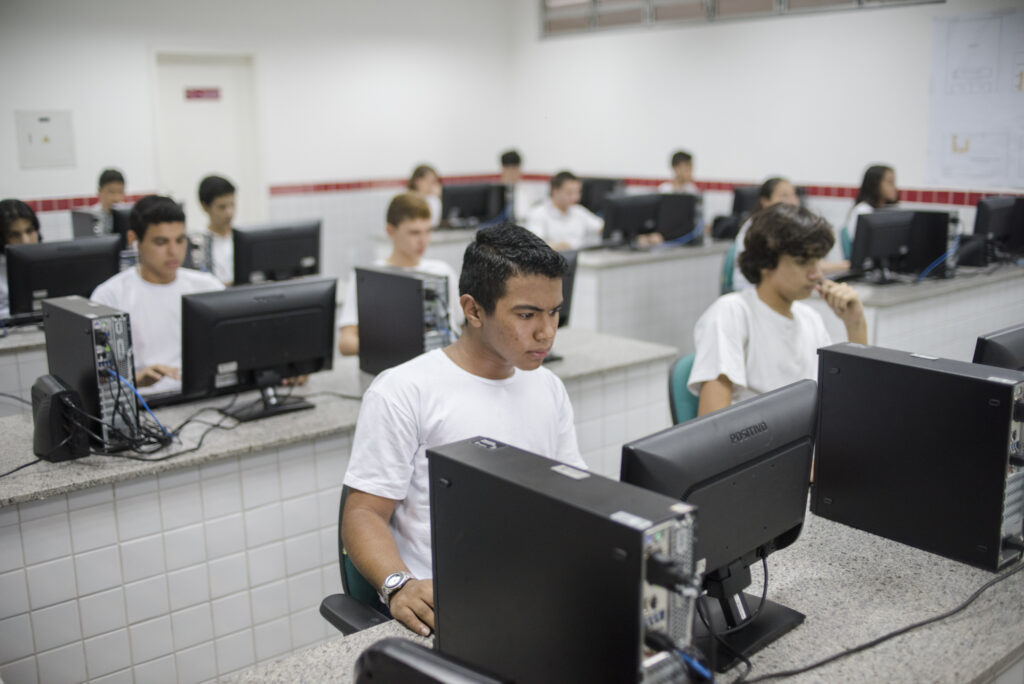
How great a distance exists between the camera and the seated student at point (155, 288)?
321 cm

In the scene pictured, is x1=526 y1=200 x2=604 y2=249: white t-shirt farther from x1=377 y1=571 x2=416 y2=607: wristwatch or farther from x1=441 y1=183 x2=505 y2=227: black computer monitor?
x1=377 y1=571 x2=416 y2=607: wristwatch

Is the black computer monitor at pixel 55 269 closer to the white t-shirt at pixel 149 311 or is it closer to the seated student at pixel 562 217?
the white t-shirt at pixel 149 311

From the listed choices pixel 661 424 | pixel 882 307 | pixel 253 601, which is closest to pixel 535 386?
pixel 253 601

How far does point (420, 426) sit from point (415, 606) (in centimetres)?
41

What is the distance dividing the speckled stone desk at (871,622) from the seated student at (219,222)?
3479 millimetres

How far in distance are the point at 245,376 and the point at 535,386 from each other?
1.22 metres

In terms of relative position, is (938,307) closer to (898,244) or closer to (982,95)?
(898,244)

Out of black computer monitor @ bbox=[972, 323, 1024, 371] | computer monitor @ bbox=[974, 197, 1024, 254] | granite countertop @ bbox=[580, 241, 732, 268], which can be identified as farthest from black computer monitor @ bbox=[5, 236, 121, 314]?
computer monitor @ bbox=[974, 197, 1024, 254]

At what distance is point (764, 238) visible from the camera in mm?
2523

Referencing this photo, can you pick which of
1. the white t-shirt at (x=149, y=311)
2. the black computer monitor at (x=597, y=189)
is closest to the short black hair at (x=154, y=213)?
the white t-shirt at (x=149, y=311)

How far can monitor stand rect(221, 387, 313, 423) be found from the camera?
2785 mm

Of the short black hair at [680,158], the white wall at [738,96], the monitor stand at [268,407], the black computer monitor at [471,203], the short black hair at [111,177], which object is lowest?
the monitor stand at [268,407]

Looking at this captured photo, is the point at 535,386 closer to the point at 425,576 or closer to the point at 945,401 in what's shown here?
the point at 425,576

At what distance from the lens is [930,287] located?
430 centimetres
